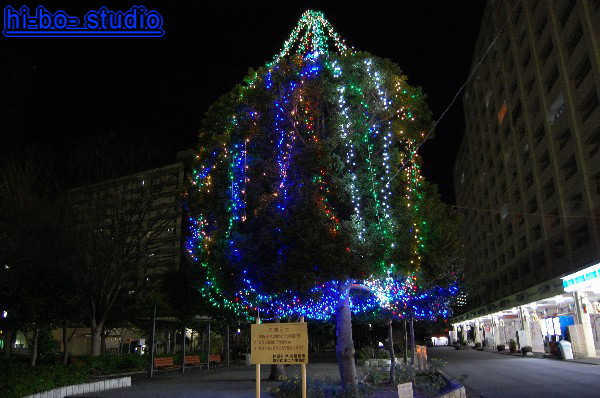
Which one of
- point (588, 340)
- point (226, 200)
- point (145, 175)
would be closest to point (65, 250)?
point (145, 175)

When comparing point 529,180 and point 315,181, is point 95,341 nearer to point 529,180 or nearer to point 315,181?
point 315,181

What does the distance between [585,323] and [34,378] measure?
3054 centimetres

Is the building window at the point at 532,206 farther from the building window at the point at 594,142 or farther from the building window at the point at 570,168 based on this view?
the building window at the point at 594,142

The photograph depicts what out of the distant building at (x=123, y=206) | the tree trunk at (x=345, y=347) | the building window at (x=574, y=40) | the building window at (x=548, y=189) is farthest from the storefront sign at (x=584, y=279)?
the distant building at (x=123, y=206)

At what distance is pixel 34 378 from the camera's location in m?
12.9

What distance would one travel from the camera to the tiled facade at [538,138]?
3359 centimetres

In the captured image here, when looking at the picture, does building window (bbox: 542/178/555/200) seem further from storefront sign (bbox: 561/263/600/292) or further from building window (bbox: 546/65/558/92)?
storefront sign (bbox: 561/263/600/292)

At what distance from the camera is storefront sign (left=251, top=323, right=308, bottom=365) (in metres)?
8.91

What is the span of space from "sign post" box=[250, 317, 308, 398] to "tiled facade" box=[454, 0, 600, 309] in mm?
17819

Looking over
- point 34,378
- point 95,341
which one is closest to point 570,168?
point 95,341

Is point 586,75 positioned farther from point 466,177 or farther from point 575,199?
point 466,177

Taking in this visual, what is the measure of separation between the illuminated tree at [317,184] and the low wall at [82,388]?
5049 millimetres

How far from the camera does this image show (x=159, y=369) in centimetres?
2788

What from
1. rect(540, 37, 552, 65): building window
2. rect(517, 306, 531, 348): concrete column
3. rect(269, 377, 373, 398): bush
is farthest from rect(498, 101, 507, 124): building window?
rect(269, 377, 373, 398): bush
